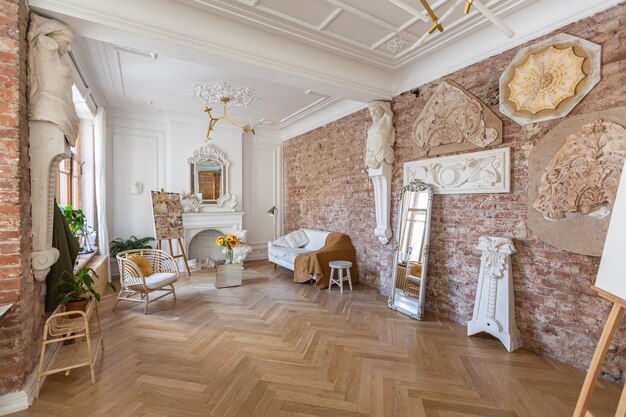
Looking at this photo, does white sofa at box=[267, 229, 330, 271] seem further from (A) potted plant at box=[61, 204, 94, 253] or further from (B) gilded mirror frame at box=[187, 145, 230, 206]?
(A) potted plant at box=[61, 204, 94, 253]

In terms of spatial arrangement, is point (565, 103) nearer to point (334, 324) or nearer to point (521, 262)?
point (521, 262)

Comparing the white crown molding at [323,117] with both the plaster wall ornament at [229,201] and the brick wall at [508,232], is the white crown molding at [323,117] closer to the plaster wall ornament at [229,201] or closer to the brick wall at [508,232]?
the brick wall at [508,232]

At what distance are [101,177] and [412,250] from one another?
524 centimetres

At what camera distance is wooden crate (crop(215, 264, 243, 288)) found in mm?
4941

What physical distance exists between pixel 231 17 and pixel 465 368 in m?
4.13

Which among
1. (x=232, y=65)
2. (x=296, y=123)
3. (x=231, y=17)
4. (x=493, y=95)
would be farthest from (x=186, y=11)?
(x=296, y=123)

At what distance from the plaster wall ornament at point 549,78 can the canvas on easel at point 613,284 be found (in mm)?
1671

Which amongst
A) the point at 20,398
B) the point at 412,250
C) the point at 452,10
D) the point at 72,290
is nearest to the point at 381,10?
the point at 452,10

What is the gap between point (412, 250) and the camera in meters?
3.98

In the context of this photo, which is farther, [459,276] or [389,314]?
[389,314]

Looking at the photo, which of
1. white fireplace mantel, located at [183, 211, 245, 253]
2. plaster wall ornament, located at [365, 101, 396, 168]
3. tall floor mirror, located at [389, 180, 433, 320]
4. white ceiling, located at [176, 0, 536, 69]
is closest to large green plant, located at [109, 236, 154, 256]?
white fireplace mantel, located at [183, 211, 245, 253]

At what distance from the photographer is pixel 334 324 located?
3504mm

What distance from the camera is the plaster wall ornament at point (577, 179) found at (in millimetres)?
2353

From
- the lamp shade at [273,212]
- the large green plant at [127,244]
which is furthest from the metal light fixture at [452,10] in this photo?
the large green plant at [127,244]
